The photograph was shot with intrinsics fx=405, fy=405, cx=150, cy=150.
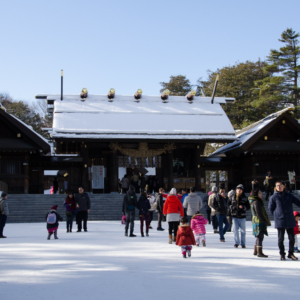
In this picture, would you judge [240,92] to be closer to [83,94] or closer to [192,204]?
[83,94]

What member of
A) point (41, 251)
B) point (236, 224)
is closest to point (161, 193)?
point (236, 224)

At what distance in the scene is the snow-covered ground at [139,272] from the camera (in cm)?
515

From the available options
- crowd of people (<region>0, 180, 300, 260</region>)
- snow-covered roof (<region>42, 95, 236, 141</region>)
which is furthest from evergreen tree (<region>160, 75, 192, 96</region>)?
crowd of people (<region>0, 180, 300, 260</region>)

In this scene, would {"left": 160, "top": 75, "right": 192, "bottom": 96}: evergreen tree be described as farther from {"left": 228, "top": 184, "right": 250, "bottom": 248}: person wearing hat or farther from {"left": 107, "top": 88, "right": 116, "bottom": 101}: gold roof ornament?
{"left": 228, "top": 184, "right": 250, "bottom": 248}: person wearing hat

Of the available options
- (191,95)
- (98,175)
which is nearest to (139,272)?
(98,175)

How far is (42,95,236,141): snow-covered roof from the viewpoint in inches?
946

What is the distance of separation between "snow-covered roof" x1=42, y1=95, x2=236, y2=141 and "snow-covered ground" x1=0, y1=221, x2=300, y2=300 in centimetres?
1433

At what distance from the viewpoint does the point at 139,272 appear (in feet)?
21.1

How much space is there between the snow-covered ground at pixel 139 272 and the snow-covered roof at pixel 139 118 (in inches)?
564

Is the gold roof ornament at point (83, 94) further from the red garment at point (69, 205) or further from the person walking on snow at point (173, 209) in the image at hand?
the person walking on snow at point (173, 209)

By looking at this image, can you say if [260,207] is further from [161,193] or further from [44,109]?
[44,109]

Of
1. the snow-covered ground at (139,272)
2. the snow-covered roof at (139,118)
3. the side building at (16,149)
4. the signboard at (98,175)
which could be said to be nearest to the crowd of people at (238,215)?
the snow-covered ground at (139,272)

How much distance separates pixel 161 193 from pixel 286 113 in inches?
574

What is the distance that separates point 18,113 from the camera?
4406 cm
